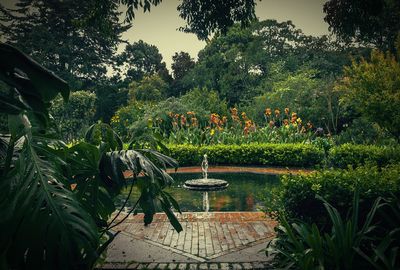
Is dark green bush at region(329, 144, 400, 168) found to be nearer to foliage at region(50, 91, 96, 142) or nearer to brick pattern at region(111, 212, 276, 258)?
brick pattern at region(111, 212, 276, 258)

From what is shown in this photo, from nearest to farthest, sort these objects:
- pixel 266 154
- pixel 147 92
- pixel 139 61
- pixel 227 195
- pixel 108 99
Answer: pixel 227 195 < pixel 266 154 < pixel 147 92 < pixel 108 99 < pixel 139 61

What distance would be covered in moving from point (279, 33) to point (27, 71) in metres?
31.5

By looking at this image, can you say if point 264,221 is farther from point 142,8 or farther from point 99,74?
point 99,74

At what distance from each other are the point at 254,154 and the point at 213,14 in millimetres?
5876

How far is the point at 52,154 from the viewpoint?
7.18 ft

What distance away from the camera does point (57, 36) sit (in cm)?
3008

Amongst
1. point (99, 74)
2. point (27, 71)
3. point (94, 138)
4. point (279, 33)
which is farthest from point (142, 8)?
point (99, 74)

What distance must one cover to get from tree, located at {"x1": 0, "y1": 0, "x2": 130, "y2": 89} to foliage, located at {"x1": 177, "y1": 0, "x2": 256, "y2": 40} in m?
21.3

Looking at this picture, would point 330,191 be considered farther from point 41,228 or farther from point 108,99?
point 108,99

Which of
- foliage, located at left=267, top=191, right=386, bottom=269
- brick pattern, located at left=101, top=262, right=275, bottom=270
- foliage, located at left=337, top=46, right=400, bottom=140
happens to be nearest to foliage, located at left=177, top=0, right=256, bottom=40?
foliage, located at left=337, top=46, right=400, bottom=140

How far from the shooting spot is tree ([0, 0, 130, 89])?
93.2 ft

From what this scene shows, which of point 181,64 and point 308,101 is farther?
point 181,64

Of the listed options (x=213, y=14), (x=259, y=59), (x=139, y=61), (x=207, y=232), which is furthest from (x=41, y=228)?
(x=139, y=61)

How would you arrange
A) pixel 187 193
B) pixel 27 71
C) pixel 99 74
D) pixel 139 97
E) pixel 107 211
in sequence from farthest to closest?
pixel 99 74 → pixel 139 97 → pixel 187 193 → pixel 107 211 → pixel 27 71
